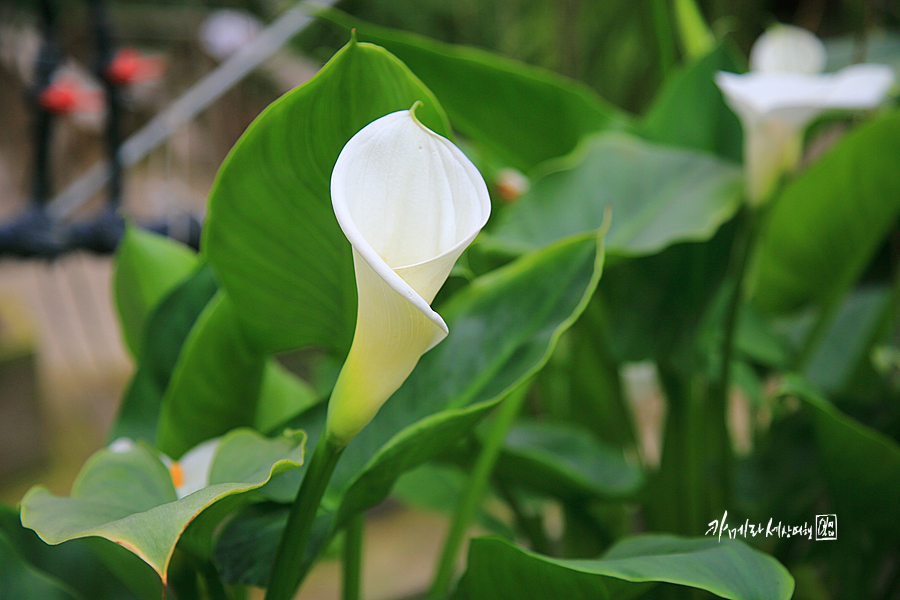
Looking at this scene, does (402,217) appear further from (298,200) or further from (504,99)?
(504,99)

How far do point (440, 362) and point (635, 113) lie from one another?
1.12m

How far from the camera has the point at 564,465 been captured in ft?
1.39

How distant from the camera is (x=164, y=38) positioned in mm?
1952

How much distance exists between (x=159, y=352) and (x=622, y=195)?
269 mm

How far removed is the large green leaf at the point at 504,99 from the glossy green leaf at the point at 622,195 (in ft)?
0.19

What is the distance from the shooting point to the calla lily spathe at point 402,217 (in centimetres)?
19

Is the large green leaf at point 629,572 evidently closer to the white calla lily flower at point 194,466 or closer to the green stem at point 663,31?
the white calla lily flower at point 194,466

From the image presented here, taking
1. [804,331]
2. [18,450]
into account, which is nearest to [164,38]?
[18,450]

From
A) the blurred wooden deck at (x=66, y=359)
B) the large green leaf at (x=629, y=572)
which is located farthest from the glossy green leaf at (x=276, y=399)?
the blurred wooden deck at (x=66, y=359)

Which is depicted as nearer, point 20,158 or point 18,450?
point 18,450

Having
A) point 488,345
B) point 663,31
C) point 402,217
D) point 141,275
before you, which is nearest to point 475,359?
point 488,345

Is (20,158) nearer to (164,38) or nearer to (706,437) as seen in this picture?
(164,38)

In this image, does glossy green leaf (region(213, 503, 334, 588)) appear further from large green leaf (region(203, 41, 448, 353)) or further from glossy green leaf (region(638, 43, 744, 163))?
glossy green leaf (region(638, 43, 744, 163))

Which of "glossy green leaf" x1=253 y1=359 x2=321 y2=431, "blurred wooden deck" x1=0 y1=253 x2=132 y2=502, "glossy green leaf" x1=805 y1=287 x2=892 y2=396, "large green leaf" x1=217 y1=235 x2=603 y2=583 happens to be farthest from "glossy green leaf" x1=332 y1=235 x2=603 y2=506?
"blurred wooden deck" x1=0 y1=253 x2=132 y2=502
